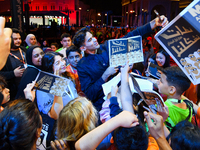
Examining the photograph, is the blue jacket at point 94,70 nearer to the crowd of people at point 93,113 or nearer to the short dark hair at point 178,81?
the crowd of people at point 93,113

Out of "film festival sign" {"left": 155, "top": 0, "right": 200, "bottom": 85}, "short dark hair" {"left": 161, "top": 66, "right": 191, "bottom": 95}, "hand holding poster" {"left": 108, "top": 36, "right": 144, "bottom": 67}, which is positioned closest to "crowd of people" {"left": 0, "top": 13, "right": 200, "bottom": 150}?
"short dark hair" {"left": 161, "top": 66, "right": 191, "bottom": 95}

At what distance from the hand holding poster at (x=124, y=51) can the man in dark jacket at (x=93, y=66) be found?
139 millimetres

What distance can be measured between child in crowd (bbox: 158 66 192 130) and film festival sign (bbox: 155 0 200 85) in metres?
0.34

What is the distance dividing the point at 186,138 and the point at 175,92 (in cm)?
71

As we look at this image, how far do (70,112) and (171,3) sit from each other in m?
26.0

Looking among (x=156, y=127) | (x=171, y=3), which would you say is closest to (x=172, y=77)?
(x=156, y=127)

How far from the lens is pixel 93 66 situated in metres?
2.09

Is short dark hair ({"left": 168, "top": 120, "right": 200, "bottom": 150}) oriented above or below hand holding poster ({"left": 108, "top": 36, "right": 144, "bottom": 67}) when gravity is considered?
below

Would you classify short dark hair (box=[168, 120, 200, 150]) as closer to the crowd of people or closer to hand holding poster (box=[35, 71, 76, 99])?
the crowd of people

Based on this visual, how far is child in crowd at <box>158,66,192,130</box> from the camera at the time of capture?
149 cm

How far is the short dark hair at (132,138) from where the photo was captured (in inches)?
40.7

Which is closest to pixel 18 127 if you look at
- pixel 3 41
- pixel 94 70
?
pixel 3 41

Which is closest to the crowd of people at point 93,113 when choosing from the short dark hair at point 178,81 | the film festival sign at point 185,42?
the short dark hair at point 178,81

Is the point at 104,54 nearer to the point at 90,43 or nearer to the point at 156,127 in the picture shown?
the point at 90,43
